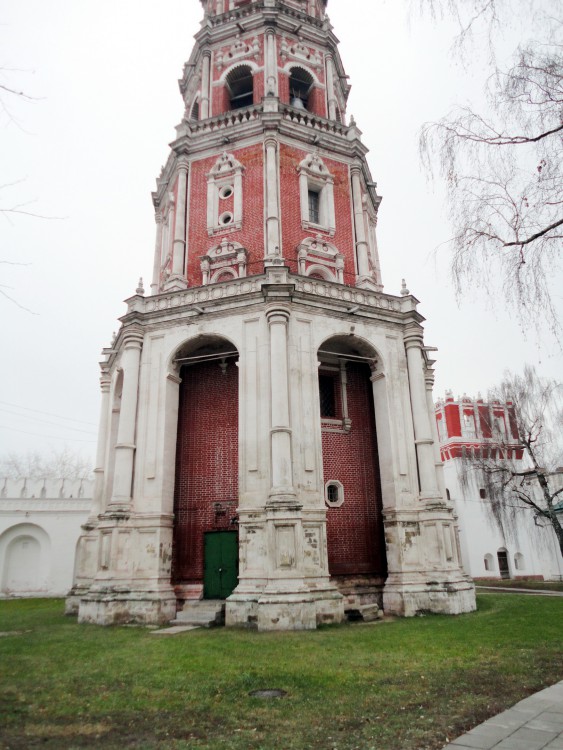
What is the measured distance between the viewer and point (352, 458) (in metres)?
19.3

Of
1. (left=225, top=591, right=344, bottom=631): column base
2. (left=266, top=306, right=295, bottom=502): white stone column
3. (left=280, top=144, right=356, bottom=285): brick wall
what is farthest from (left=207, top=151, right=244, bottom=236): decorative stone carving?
(left=225, top=591, right=344, bottom=631): column base

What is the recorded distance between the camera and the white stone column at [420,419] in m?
17.9

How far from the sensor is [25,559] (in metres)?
30.2

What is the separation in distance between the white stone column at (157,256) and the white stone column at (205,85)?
5274mm

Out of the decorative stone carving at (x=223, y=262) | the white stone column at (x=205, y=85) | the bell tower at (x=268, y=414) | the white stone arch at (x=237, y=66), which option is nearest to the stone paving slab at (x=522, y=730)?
the bell tower at (x=268, y=414)

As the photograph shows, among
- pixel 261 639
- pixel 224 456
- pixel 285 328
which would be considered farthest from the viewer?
pixel 224 456

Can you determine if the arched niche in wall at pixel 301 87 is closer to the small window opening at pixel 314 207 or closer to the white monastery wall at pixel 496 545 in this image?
the small window opening at pixel 314 207

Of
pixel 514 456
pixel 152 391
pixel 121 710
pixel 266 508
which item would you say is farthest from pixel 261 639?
pixel 514 456

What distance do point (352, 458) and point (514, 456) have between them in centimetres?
2532

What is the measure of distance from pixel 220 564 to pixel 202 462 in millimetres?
3419

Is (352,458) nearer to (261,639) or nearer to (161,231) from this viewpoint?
(261,639)

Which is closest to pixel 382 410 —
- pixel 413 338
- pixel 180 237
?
pixel 413 338

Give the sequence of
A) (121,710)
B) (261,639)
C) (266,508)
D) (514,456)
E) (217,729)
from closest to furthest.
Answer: (217,729), (121,710), (261,639), (266,508), (514,456)

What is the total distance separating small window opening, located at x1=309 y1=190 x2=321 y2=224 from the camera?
2383 cm
